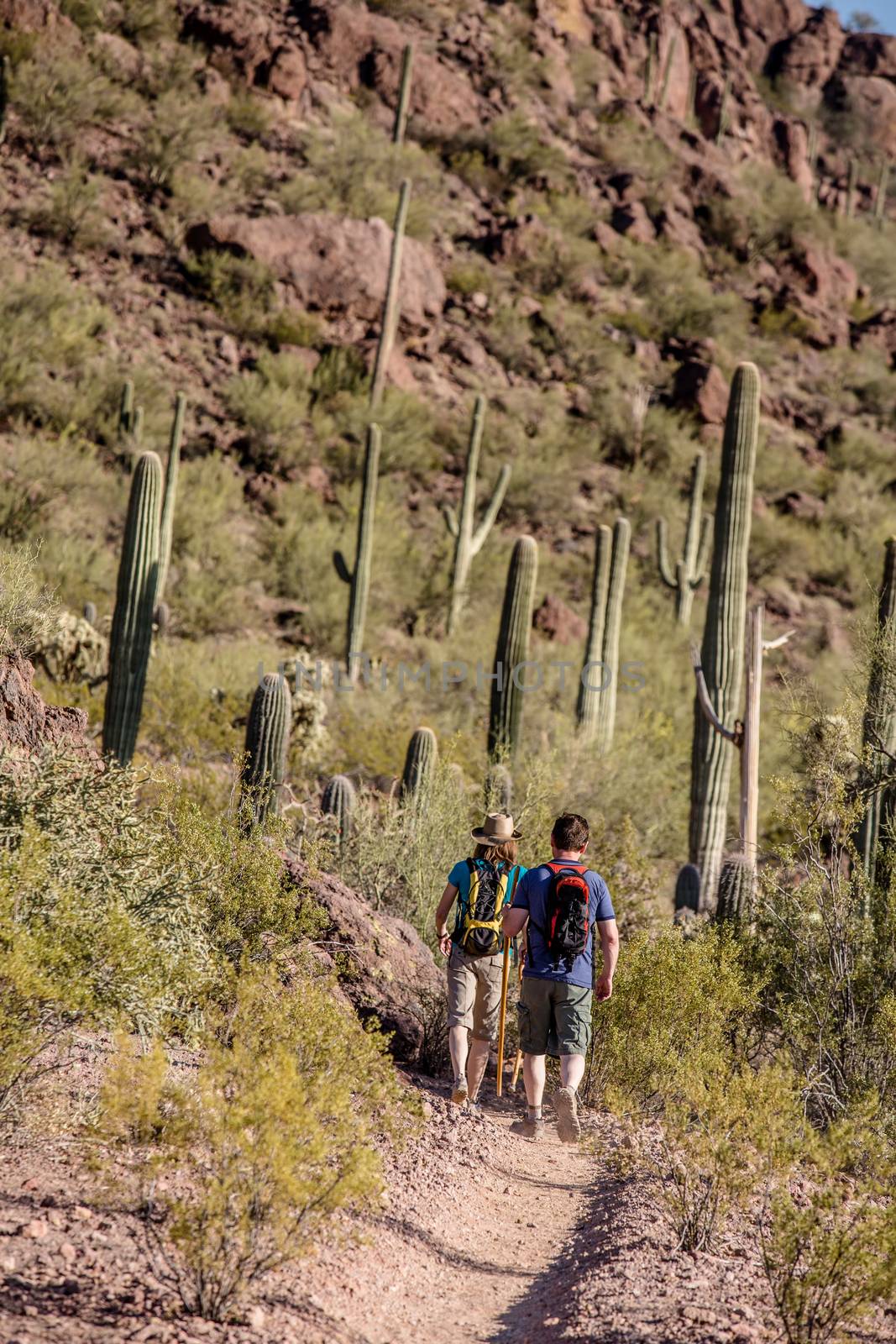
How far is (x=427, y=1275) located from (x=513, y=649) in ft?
29.9

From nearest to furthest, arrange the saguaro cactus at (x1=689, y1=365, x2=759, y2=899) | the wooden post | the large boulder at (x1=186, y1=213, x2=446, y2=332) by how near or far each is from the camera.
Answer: the wooden post → the saguaro cactus at (x1=689, y1=365, x2=759, y2=899) → the large boulder at (x1=186, y1=213, x2=446, y2=332)

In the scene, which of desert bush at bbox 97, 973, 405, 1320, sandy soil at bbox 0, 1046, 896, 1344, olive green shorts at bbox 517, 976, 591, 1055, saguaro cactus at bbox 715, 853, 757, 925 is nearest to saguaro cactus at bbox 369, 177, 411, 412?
saguaro cactus at bbox 715, 853, 757, 925

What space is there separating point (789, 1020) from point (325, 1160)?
10.2 ft

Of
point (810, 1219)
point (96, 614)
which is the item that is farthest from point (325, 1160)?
point (96, 614)

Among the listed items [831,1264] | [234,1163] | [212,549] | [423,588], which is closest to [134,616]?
[234,1163]

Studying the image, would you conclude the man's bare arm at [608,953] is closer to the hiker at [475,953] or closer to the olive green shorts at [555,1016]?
the olive green shorts at [555,1016]

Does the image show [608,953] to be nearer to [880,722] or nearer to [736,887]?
[736,887]

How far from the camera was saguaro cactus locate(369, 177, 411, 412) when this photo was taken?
2627 centimetres

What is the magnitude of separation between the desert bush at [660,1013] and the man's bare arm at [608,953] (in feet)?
2.46

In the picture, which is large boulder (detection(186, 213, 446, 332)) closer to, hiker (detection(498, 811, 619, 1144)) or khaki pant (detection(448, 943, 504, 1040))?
khaki pant (detection(448, 943, 504, 1040))

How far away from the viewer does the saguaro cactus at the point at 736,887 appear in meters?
8.10

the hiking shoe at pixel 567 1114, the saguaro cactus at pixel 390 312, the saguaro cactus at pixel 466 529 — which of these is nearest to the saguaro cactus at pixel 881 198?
the saguaro cactus at pixel 390 312

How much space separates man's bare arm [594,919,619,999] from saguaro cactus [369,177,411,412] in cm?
2202

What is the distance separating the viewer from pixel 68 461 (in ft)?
64.9
